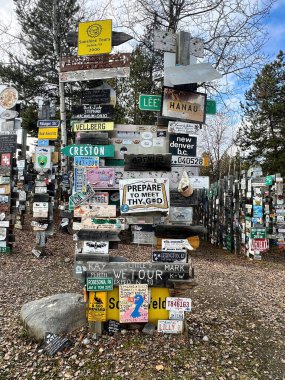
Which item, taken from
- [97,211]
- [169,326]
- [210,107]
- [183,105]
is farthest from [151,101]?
[169,326]

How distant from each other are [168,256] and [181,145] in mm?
1422

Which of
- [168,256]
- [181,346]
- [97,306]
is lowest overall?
[181,346]

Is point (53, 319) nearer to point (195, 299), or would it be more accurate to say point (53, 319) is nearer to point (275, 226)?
point (195, 299)

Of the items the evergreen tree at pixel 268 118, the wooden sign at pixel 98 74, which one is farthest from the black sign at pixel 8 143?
the evergreen tree at pixel 268 118

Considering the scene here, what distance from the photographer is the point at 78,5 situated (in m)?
16.0

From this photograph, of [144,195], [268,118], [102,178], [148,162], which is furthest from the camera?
[268,118]

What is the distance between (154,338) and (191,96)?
9.97 ft

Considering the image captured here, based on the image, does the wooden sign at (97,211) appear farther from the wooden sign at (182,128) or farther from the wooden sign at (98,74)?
the wooden sign at (98,74)

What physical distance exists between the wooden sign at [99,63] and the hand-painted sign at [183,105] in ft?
3.02

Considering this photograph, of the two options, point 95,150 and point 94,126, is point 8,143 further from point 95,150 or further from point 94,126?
point 95,150

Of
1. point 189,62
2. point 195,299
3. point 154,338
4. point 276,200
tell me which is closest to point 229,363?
point 154,338

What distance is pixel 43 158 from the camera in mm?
8961

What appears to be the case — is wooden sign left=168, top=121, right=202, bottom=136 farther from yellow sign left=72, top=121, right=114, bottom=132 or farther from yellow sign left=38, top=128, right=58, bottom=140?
yellow sign left=38, top=128, right=58, bottom=140

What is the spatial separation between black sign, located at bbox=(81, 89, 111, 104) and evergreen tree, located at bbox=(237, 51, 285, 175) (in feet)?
63.9
